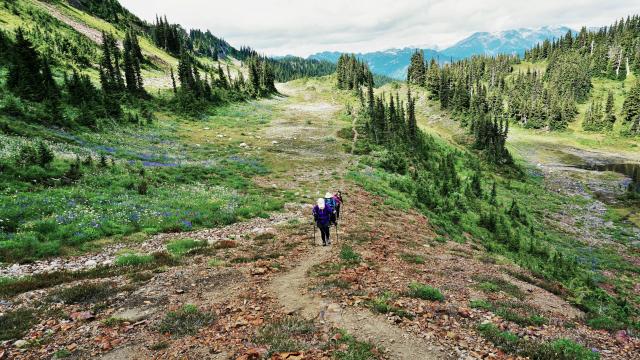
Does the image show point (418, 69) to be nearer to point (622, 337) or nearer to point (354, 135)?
point (354, 135)

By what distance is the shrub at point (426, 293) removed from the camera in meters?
12.5

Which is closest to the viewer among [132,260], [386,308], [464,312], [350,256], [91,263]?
[386,308]

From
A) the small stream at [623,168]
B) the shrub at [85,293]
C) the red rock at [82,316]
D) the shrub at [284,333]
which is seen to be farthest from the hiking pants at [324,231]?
the small stream at [623,168]

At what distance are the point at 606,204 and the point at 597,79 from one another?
150 metres

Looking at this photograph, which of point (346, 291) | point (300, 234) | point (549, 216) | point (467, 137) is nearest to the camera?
point (346, 291)

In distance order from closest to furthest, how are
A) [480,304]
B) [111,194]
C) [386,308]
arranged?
1. [386,308]
2. [480,304]
3. [111,194]

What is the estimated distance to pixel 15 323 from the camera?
10148 mm

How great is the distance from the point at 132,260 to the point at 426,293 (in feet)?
41.8

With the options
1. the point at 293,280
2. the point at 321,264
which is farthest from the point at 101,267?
the point at 321,264

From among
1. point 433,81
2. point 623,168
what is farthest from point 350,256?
point 433,81

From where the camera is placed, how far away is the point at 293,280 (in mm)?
14102

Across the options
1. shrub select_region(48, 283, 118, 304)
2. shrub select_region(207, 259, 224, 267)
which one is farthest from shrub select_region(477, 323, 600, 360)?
shrub select_region(48, 283, 118, 304)

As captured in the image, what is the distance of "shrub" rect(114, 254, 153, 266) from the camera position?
1536 centimetres

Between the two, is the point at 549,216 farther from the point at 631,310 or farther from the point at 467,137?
the point at 467,137
